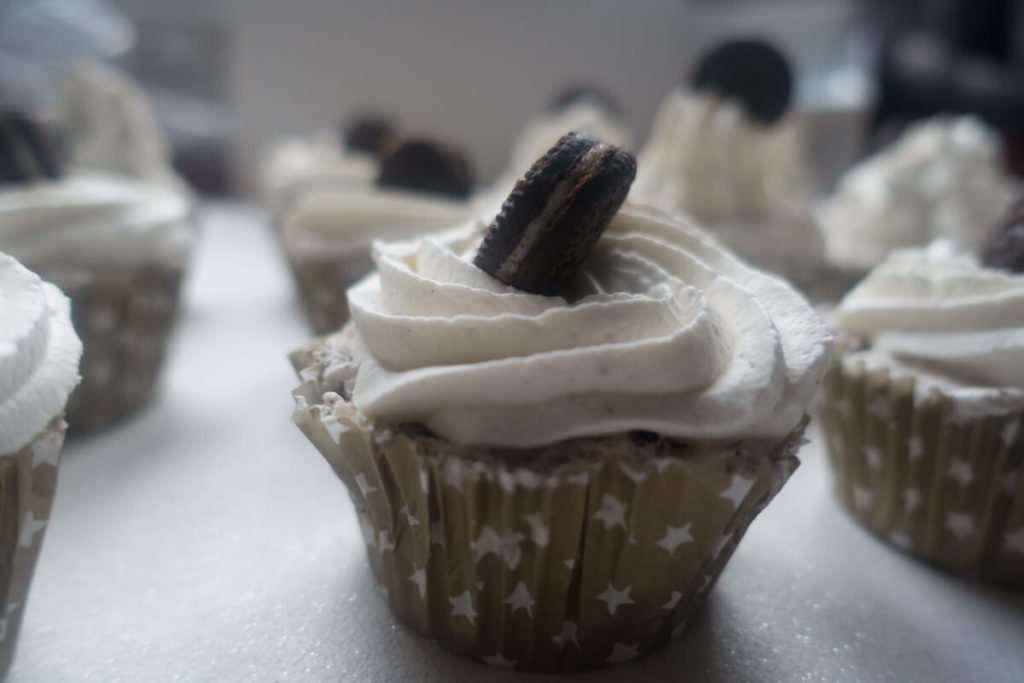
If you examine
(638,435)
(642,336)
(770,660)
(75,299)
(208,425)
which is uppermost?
(642,336)

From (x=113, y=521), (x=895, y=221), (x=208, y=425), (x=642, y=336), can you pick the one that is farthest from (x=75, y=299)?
(x=895, y=221)

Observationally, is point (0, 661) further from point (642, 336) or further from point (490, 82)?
point (490, 82)

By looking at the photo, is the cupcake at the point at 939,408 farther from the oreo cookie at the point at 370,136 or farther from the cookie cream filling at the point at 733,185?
the oreo cookie at the point at 370,136

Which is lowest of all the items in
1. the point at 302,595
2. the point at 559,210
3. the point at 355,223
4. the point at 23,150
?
the point at 302,595

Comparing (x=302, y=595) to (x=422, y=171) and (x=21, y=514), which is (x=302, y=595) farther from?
(x=422, y=171)

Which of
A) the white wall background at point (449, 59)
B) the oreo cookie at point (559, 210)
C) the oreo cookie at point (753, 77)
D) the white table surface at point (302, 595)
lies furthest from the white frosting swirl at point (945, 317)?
the white wall background at point (449, 59)

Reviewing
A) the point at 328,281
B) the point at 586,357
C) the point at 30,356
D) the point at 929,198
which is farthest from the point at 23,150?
the point at 929,198
